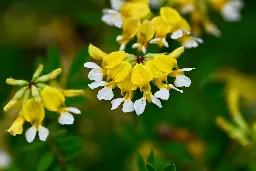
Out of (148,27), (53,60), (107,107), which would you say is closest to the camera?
(148,27)

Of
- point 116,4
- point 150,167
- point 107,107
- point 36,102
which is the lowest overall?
point 150,167

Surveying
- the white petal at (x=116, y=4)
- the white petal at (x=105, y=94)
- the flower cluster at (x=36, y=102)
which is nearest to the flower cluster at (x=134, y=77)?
the white petal at (x=105, y=94)

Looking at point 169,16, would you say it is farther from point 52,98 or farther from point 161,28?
point 52,98

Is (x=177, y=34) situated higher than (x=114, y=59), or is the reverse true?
(x=177, y=34)

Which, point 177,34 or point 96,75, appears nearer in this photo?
point 96,75

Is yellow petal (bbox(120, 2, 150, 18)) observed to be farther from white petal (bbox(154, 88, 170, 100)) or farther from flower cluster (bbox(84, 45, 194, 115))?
white petal (bbox(154, 88, 170, 100))

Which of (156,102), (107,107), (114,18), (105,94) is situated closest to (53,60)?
(114,18)
